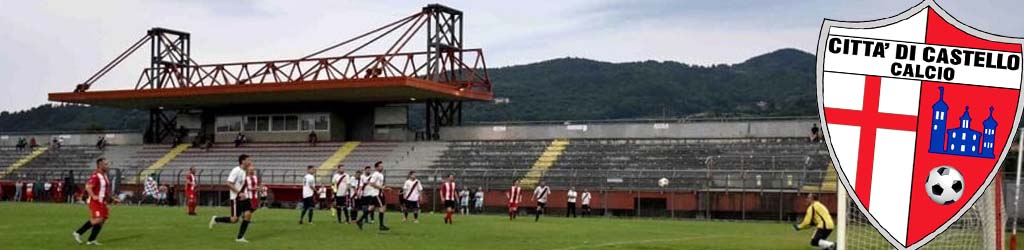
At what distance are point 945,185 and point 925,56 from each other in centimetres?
74

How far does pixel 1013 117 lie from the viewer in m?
6.37

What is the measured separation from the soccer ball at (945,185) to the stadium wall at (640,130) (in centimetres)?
4521

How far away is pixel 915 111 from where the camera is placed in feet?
20.7

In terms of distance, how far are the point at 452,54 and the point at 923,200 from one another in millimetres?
56753

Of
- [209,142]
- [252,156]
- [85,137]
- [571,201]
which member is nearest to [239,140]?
[209,142]

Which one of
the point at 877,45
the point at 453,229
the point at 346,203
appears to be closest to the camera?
the point at 877,45

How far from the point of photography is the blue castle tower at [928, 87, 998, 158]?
20.7 ft

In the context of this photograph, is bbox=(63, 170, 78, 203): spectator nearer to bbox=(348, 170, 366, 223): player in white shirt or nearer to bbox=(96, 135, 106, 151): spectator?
bbox=(96, 135, 106, 151): spectator

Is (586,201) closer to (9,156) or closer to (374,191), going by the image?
(374,191)

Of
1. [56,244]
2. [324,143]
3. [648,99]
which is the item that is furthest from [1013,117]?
[648,99]

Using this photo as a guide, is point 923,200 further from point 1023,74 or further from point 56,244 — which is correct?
point 56,244

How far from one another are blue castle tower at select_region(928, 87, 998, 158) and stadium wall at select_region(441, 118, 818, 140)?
148 ft

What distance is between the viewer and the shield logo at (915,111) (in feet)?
20.5

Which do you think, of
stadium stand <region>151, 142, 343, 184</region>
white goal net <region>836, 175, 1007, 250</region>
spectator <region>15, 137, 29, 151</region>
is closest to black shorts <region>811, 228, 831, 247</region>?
white goal net <region>836, 175, 1007, 250</region>
